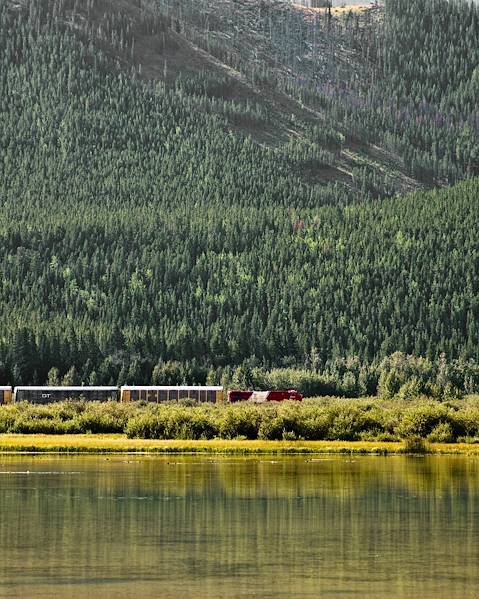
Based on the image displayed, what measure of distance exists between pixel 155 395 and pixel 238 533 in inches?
5063

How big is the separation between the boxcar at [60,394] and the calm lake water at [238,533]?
104 m

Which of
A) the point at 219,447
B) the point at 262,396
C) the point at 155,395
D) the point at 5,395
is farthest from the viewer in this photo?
the point at 155,395

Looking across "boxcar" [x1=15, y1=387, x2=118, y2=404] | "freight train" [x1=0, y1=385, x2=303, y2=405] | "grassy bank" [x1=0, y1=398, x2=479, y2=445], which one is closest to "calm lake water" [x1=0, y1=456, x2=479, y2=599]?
"grassy bank" [x1=0, y1=398, x2=479, y2=445]

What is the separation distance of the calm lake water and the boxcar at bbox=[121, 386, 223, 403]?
99096mm

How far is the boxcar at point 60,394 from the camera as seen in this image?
180m

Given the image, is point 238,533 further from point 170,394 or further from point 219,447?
point 170,394

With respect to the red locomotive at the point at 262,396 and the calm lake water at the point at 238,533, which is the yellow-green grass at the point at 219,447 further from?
the red locomotive at the point at 262,396

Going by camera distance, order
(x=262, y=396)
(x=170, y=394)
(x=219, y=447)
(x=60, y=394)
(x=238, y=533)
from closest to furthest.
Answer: (x=238, y=533) < (x=219, y=447) < (x=262, y=396) < (x=170, y=394) < (x=60, y=394)

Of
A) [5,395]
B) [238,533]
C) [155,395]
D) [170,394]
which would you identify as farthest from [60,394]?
[238,533]

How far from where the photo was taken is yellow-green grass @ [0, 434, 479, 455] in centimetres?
9156

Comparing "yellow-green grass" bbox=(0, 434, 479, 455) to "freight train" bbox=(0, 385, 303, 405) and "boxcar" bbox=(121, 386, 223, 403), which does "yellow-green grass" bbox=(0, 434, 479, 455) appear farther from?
"boxcar" bbox=(121, 386, 223, 403)

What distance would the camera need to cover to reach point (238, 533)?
49.5 meters

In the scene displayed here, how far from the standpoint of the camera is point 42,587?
39500 millimetres

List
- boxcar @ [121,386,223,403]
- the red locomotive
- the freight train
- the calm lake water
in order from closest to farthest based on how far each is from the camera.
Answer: the calm lake water < the red locomotive < the freight train < boxcar @ [121,386,223,403]
